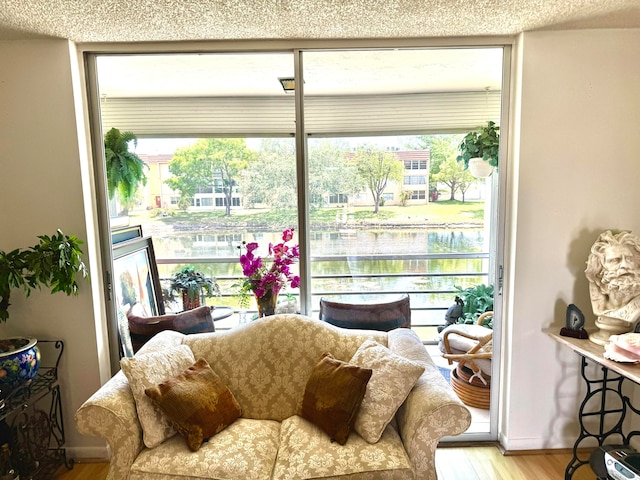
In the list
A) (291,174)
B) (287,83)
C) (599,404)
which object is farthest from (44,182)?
(599,404)

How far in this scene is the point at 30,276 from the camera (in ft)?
6.94

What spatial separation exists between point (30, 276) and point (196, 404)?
1141mm

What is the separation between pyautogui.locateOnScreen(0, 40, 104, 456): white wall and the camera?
7.48 feet

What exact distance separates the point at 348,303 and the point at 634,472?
1.59 metres

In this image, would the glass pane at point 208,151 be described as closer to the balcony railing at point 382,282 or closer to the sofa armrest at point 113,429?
the balcony railing at point 382,282

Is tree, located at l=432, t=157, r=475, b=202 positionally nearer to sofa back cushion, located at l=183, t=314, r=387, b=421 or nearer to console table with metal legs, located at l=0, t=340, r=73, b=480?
sofa back cushion, located at l=183, t=314, r=387, b=421

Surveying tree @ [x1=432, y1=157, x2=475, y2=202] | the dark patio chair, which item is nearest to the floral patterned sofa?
the dark patio chair

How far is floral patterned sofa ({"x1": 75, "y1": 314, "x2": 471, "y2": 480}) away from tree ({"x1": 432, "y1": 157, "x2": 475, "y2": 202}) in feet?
3.39

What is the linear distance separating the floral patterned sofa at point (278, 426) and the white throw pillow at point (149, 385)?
38 mm

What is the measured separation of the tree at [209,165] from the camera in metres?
2.57

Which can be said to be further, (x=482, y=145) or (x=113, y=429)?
(x=482, y=145)

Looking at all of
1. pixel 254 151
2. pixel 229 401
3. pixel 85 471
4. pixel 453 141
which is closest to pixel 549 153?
pixel 453 141

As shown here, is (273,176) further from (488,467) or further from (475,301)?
(488,467)

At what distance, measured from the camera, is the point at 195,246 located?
2.67 meters
